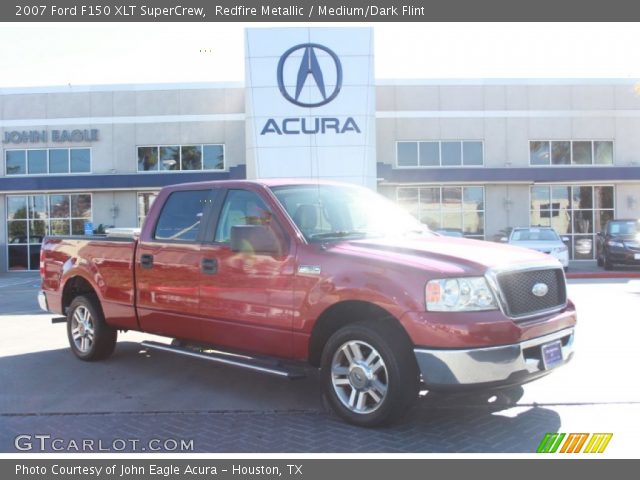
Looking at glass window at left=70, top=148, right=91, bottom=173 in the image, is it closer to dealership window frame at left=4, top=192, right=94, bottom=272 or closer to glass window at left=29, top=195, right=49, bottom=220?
dealership window frame at left=4, top=192, right=94, bottom=272

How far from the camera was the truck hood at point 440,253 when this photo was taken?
4766 millimetres

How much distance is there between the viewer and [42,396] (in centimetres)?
612

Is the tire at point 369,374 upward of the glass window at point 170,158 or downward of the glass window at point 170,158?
downward

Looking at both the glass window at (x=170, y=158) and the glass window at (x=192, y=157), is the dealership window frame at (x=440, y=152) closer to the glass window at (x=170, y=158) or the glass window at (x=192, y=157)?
the glass window at (x=192, y=157)

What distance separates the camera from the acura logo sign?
81.7 ft

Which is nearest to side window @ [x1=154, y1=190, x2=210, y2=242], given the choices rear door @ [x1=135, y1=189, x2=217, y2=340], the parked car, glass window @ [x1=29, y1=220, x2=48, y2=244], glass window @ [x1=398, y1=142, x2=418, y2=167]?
rear door @ [x1=135, y1=189, x2=217, y2=340]

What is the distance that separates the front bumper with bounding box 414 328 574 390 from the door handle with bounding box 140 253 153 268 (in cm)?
309

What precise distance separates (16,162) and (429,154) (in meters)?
17.5

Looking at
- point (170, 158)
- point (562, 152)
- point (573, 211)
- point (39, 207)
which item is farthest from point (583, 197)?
point (39, 207)

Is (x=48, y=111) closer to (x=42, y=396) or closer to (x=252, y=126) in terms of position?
(x=252, y=126)

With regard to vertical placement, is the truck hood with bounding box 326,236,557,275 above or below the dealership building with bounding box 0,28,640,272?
below

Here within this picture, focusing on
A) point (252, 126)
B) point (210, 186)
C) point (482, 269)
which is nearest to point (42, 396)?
point (210, 186)

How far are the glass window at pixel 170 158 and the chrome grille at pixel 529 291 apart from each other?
24.0 m

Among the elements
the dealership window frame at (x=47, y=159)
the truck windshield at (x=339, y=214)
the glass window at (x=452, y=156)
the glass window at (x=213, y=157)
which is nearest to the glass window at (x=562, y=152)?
the glass window at (x=452, y=156)
